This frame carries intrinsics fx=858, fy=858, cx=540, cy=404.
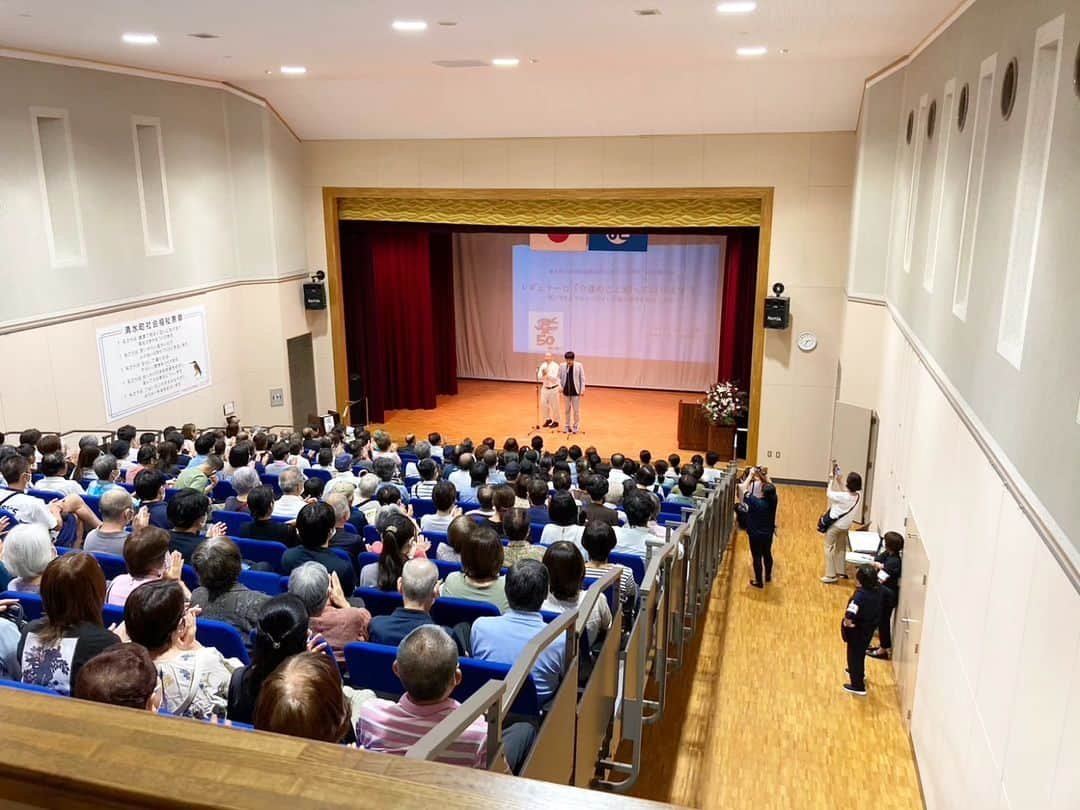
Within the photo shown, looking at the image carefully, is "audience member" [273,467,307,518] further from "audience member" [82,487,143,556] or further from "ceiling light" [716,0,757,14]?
"ceiling light" [716,0,757,14]

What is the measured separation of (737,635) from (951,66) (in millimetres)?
5078

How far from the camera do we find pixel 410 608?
3.82m

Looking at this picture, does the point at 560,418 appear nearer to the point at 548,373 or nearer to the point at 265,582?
the point at 548,373

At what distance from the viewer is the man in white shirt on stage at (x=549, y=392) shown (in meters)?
15.0

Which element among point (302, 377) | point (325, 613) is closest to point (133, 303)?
point (302, 377)

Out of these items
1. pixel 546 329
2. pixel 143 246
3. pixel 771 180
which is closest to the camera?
pixel 143 246

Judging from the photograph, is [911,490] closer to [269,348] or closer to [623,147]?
[623,147]

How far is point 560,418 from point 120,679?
13.3 m

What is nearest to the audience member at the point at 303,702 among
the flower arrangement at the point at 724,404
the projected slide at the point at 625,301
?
the flower arrangement at the point at 724,404

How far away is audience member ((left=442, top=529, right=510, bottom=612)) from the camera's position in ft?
14.1

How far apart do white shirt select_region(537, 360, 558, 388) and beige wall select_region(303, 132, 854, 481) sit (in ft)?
11.1

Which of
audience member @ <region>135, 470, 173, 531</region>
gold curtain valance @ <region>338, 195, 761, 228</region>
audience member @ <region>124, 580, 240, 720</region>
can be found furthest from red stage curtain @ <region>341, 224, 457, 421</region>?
audience member @ <region>124, 580, 240, 720</region>

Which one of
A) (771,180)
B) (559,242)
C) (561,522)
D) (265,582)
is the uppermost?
(771,180)

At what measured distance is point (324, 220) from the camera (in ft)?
44.9
